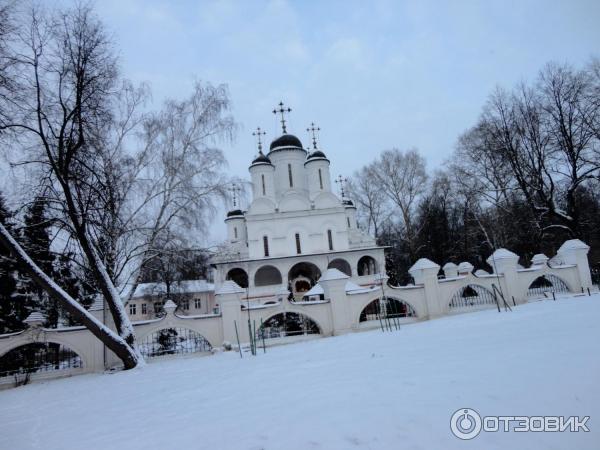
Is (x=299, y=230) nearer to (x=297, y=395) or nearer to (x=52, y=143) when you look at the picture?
(x=52, y=143)

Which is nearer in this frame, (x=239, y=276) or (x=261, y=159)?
(x=239, y=276)


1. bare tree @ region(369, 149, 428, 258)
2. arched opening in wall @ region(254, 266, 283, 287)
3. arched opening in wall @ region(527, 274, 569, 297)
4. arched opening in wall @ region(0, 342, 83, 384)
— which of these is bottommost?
arched opening in wall @ region(0, 342, 83, 384)

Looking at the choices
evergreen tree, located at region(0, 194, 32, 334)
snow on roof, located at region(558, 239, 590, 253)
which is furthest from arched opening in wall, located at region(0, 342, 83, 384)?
snow on roof, located at region(558, 239, 590, 253)

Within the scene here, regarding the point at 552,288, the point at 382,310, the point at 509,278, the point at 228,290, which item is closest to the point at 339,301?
the point at 382,310

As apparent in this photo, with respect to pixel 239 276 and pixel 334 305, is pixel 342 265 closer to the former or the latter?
pixel 239 276

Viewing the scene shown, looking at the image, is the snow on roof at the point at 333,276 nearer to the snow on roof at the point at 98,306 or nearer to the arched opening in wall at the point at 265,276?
the snow on roof at the point at 98,306

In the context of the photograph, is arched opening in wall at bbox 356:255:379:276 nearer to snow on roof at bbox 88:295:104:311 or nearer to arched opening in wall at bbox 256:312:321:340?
arched opening in wall at bbox 256:312:321:340

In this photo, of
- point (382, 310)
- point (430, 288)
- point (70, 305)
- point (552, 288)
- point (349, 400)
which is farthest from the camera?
point (552, 288)

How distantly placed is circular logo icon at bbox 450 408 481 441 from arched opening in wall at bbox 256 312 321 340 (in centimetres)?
929

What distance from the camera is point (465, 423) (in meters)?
3.45

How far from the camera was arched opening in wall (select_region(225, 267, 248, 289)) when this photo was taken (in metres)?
31.0

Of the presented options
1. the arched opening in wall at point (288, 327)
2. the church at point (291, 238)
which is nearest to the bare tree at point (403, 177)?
the church at point (291, 238)

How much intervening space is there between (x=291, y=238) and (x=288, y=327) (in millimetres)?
15369

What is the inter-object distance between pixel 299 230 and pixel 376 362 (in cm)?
2414
